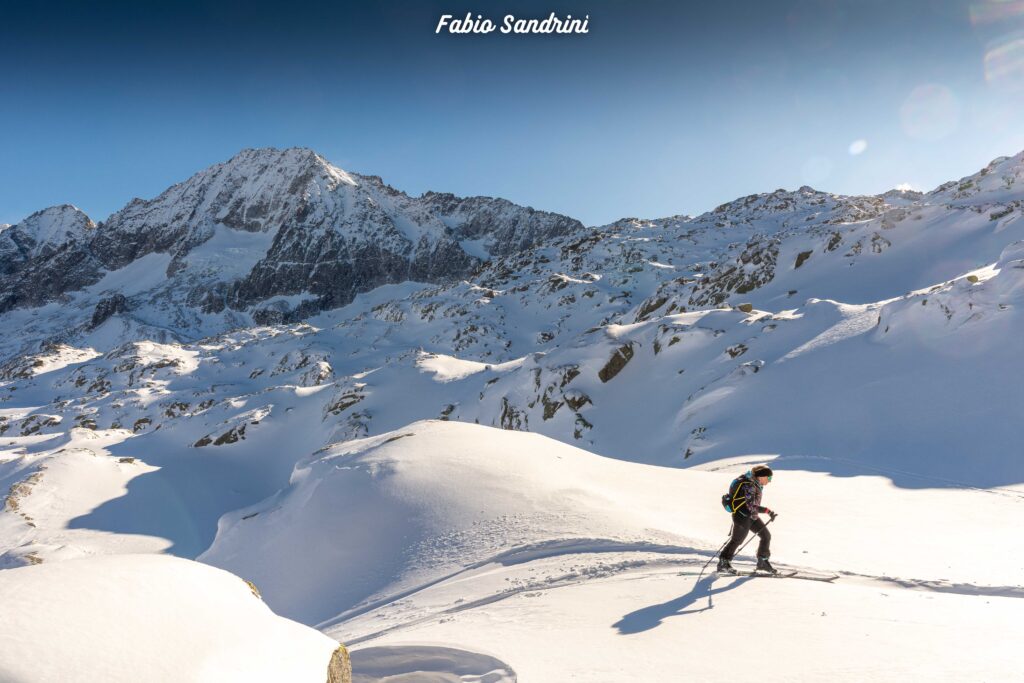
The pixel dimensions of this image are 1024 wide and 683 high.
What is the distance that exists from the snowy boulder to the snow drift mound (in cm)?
565

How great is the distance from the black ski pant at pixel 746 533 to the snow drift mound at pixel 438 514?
3.79ft

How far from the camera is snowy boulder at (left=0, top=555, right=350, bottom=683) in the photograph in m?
2.86

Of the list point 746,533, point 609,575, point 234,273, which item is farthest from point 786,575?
point 234,273

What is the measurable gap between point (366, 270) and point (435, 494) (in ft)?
571

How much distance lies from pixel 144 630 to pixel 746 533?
24.0ft

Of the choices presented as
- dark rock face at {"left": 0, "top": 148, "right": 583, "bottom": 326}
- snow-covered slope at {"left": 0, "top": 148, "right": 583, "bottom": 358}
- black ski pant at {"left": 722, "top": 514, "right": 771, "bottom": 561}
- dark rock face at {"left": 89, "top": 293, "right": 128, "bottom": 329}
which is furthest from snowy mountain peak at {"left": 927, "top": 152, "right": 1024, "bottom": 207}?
dark rock face at {"left": 89, "top": 293, "right": 128, "bottom": 329}

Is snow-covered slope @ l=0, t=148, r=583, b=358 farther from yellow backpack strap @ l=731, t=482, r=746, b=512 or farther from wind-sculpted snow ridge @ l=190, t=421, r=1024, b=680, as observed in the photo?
yellow backpack strap @ l=731, t=482, r=746, b=512

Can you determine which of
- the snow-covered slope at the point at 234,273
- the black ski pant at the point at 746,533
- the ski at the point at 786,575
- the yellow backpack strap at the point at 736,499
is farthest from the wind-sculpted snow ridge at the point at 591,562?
the snow-covered slope at the point at 234,273

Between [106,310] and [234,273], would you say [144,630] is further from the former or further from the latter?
[234,273]

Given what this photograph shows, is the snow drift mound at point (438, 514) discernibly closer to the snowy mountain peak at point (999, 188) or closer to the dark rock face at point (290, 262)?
the snowy mountain peak at point (999, 188)

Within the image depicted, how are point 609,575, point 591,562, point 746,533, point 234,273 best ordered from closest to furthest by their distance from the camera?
point 746,533 < point 609,575 < point 591,562 < point 234,273

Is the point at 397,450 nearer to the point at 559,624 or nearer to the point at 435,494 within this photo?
the point at 435,494

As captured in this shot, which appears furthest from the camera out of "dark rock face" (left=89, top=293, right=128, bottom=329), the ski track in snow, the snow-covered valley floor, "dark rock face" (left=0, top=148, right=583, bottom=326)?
"dark rock face" (left=0, top=148, right=583, bottom=326)

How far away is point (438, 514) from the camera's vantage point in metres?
11.3
